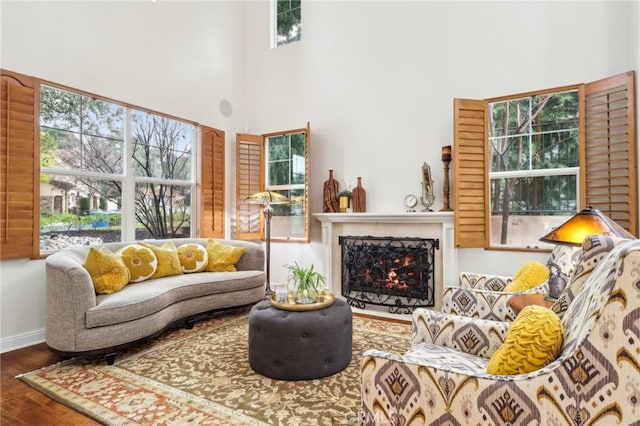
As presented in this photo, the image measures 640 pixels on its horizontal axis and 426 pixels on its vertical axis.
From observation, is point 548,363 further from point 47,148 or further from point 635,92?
point 47,148

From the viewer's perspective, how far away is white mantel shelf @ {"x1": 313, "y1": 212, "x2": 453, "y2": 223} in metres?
3.79

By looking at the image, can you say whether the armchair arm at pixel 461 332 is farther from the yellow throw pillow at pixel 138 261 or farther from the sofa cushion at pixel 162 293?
the yellow throw pillow at pixel 138 261

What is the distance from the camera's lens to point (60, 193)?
136 inches

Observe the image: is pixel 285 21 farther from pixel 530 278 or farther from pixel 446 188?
pixel 530 278

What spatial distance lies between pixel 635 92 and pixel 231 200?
4762 mm

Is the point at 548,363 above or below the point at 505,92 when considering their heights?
below

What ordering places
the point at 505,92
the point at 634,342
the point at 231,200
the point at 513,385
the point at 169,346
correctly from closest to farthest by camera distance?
the point at 634,342, the point at 513,385, the point at 169,346, the point at 505,92, the point at 231,200

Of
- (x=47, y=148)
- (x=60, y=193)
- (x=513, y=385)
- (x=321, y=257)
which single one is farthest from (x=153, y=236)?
(x=513, y=385)

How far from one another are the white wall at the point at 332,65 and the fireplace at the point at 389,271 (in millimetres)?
409

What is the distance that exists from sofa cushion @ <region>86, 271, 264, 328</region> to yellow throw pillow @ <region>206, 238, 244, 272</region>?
0.57ft

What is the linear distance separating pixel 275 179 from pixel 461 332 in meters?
3.79

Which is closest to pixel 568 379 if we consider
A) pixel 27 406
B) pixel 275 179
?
pixel 27 406

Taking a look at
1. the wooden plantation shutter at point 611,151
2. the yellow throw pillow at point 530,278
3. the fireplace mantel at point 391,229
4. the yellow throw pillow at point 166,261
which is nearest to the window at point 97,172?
the yellow throw pillow at point 166,261

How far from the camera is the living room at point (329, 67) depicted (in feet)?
10.6
